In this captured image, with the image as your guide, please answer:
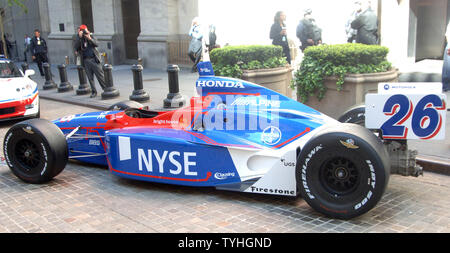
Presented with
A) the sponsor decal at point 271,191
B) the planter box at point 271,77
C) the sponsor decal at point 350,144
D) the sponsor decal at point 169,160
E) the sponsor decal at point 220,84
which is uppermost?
the sponsor decal at point 220,84

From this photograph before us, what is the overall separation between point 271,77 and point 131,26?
48.7 feet

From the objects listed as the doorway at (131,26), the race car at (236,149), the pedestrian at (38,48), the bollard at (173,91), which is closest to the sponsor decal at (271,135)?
the race car at (236,149)

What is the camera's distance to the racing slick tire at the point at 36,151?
5.57 metres

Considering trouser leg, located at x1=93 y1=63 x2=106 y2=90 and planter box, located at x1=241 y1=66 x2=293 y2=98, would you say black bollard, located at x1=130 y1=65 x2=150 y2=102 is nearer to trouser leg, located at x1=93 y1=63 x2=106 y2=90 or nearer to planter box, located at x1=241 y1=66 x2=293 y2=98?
trouser leg, located at x1=93 y1=63 x2=106 y2=90

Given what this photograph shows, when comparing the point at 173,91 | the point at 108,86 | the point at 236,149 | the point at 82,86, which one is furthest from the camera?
the point at 82,86

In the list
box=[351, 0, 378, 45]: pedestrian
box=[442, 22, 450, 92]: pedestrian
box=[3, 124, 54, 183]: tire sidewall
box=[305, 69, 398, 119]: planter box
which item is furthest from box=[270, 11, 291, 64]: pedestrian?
box=[3, 124, 54, 183]: tire sidewall

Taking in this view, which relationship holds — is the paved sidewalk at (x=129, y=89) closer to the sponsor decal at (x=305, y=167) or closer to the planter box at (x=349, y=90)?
the planter box at (x=349, y=90)

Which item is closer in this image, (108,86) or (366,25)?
(366,25)

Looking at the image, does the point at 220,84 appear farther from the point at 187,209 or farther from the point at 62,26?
the point at 62,26

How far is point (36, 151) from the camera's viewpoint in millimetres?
5754

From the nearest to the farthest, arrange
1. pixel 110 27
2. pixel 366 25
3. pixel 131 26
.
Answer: pixel 366 25 < pixel 110 27 < pixel 131 26

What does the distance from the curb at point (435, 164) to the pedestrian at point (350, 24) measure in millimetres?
6888

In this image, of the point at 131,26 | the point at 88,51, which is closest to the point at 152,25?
the point at 131,26

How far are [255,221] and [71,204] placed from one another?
2.09m
